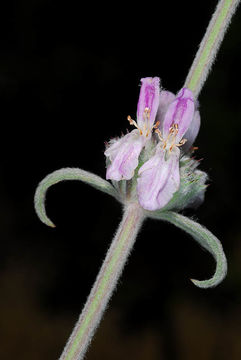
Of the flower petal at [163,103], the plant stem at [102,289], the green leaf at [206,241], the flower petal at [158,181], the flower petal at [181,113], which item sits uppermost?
the flower petal at [163,103]

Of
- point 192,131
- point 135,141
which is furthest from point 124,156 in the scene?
point 192,131

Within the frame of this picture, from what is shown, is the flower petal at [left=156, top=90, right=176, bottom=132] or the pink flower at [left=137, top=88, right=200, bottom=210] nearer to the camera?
the pink flower at [left=137, top=88, right=200, bottom=210]

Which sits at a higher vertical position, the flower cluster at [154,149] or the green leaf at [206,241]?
the flower cluster at [154,149]

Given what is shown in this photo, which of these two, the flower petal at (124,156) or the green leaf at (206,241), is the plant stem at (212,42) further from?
the green leaf at (206,241)

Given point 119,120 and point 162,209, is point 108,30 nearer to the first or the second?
point 119,120

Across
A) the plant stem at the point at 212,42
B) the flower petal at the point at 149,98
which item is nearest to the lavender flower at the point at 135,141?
the flower petal at the point at 149,98

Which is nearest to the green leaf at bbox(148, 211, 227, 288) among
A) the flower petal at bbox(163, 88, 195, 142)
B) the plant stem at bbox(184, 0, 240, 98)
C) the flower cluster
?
the flower cluster

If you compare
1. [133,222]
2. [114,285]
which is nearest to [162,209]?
[133,222]

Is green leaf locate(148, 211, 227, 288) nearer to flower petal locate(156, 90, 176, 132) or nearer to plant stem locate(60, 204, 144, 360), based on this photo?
plant stem locate(60, 204, 144, 360)

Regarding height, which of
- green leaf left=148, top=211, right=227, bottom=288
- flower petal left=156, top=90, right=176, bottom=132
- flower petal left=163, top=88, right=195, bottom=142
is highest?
flower petal left=156, top=90, right=176, bottom=132
